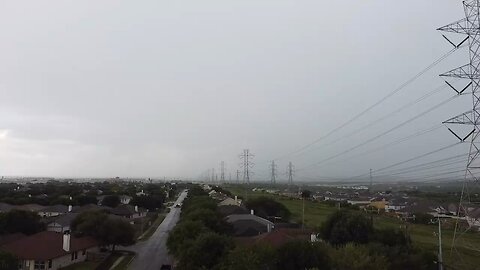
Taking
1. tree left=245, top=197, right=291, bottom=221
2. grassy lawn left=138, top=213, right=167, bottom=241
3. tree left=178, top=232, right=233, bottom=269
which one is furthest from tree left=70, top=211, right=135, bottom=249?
tree left=245, top=197, right=291, bottom=221

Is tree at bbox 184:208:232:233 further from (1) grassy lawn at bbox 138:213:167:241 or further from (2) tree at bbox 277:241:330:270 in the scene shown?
(1) grassy lawn at bbox 138:213:167:241

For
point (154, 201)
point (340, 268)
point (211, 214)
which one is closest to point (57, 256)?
point (211, 214)

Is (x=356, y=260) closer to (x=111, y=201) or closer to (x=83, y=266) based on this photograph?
(x=83, y=266)

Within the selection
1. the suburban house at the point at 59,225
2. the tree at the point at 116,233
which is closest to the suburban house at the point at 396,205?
the tree at the point at 116,233

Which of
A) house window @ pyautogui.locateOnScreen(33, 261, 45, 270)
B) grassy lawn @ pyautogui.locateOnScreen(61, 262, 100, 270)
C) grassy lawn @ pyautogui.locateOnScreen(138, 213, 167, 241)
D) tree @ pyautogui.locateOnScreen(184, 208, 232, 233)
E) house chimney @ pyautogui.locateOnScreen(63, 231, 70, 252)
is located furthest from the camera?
grassy lawn @ pyautogui.locateOnScreen(138, 213, 167, 241)

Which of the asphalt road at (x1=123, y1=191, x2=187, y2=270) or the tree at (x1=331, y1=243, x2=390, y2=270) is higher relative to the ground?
the tree at (x1=331, y1=243, x2=390, y2=270)

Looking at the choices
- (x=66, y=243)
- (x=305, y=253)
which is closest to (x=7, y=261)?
(x=66, y=243)

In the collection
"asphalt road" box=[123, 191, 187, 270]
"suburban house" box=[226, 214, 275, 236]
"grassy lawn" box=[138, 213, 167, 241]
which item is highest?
"suburban house" box=[226, 214, 275, 236]

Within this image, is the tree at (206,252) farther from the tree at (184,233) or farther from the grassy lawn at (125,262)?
the grassy lawn at (125,262)
